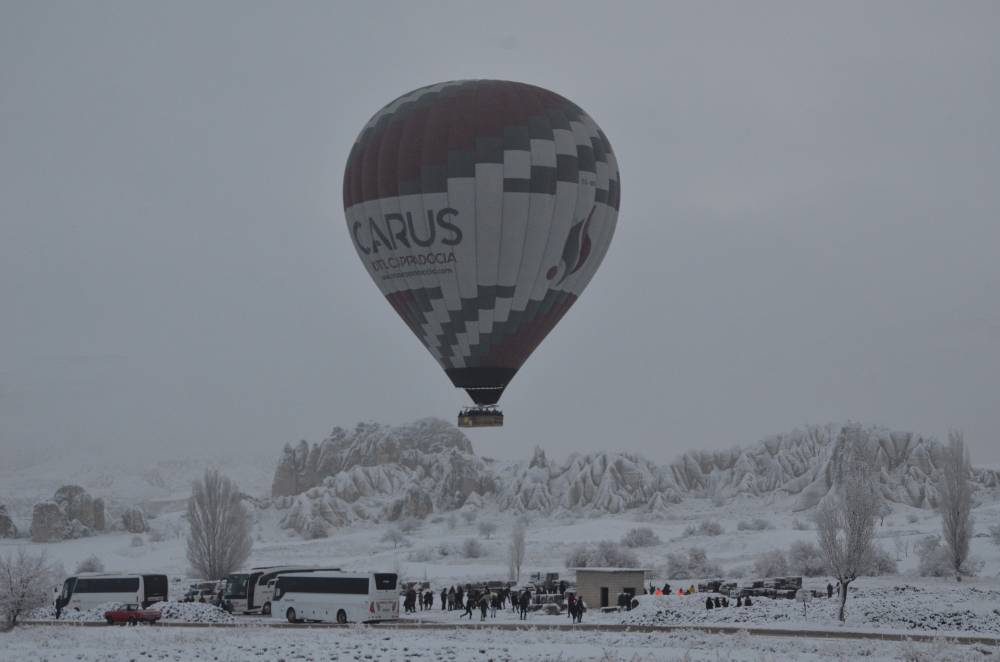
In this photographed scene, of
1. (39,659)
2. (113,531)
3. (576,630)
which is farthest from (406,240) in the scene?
(113,531)

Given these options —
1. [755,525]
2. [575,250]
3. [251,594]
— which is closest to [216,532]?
[251,594]

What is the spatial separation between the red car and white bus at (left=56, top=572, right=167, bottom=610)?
274 centimetres

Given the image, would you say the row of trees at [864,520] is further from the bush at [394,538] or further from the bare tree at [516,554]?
the bush at [394,538]

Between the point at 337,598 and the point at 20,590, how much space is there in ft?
37.5

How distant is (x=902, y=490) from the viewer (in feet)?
463

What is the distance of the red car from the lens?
44.3 metres

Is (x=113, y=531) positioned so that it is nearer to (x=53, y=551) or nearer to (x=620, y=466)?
(x=53, y=551)

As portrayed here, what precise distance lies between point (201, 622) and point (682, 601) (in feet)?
63.4

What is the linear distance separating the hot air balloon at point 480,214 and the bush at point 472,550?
60349 millimetres

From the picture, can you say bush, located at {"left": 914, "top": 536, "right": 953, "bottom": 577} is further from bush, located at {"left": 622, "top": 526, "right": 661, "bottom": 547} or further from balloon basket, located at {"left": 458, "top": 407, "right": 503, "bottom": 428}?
balloon basket, located at {"left": 458, "top": 407, "right": 503, "bottom": 428}

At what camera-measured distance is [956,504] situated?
230 ft

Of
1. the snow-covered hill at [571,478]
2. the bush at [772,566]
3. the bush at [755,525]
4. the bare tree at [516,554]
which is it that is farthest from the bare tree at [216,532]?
the snow-covered hill at [571,478]

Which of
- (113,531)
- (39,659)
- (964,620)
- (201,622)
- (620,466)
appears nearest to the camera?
(39,659)

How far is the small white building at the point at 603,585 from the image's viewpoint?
169 ft
